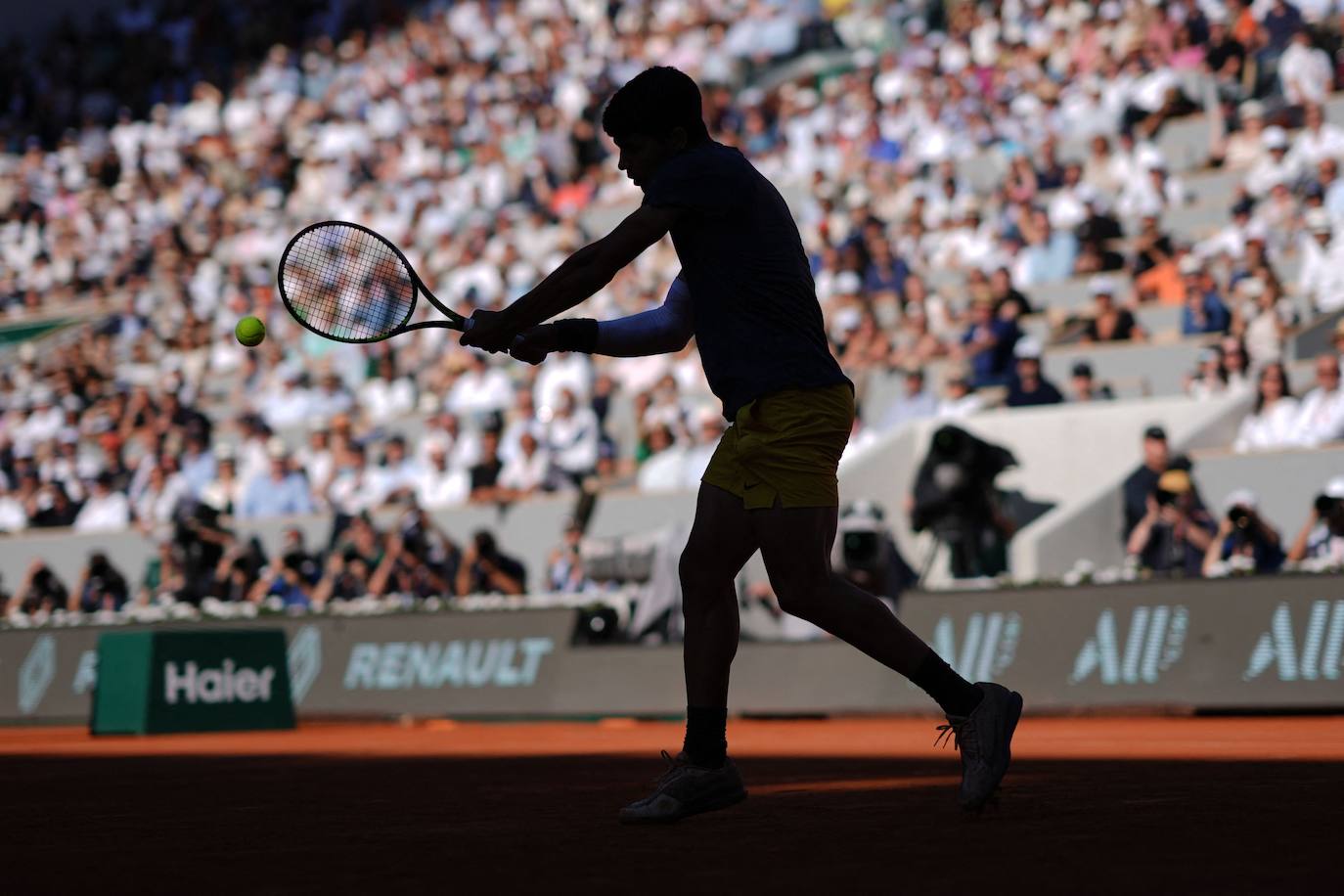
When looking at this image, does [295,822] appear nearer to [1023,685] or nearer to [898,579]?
[1023,685]

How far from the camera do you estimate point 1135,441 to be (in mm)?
15422

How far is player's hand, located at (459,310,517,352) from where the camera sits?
5836 millimetres

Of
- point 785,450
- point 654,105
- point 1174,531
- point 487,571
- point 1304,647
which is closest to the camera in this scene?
point 785,450

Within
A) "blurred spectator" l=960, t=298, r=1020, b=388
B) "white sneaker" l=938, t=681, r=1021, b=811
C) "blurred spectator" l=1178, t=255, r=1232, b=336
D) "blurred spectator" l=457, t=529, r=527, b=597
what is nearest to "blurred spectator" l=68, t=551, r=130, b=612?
"blurred spectator" l=457, t=529, r=527, b=597

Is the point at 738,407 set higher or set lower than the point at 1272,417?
higher

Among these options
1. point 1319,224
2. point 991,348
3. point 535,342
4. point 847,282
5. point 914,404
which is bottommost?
point 914,404

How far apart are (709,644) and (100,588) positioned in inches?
566

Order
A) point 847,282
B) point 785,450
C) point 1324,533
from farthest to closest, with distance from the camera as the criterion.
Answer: point 847,282 < point 1324,533 < point 785,450

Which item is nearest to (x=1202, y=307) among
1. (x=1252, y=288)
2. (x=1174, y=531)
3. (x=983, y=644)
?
(x=1252, y=288)

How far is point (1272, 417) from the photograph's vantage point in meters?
14.7

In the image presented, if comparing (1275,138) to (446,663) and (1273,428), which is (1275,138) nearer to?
(1273,428)

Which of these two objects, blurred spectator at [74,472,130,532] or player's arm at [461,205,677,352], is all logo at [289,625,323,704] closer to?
blurred spectator at [74,472,130,532]

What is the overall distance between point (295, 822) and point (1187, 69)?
15428mm

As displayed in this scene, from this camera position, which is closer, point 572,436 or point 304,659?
point 304,659
